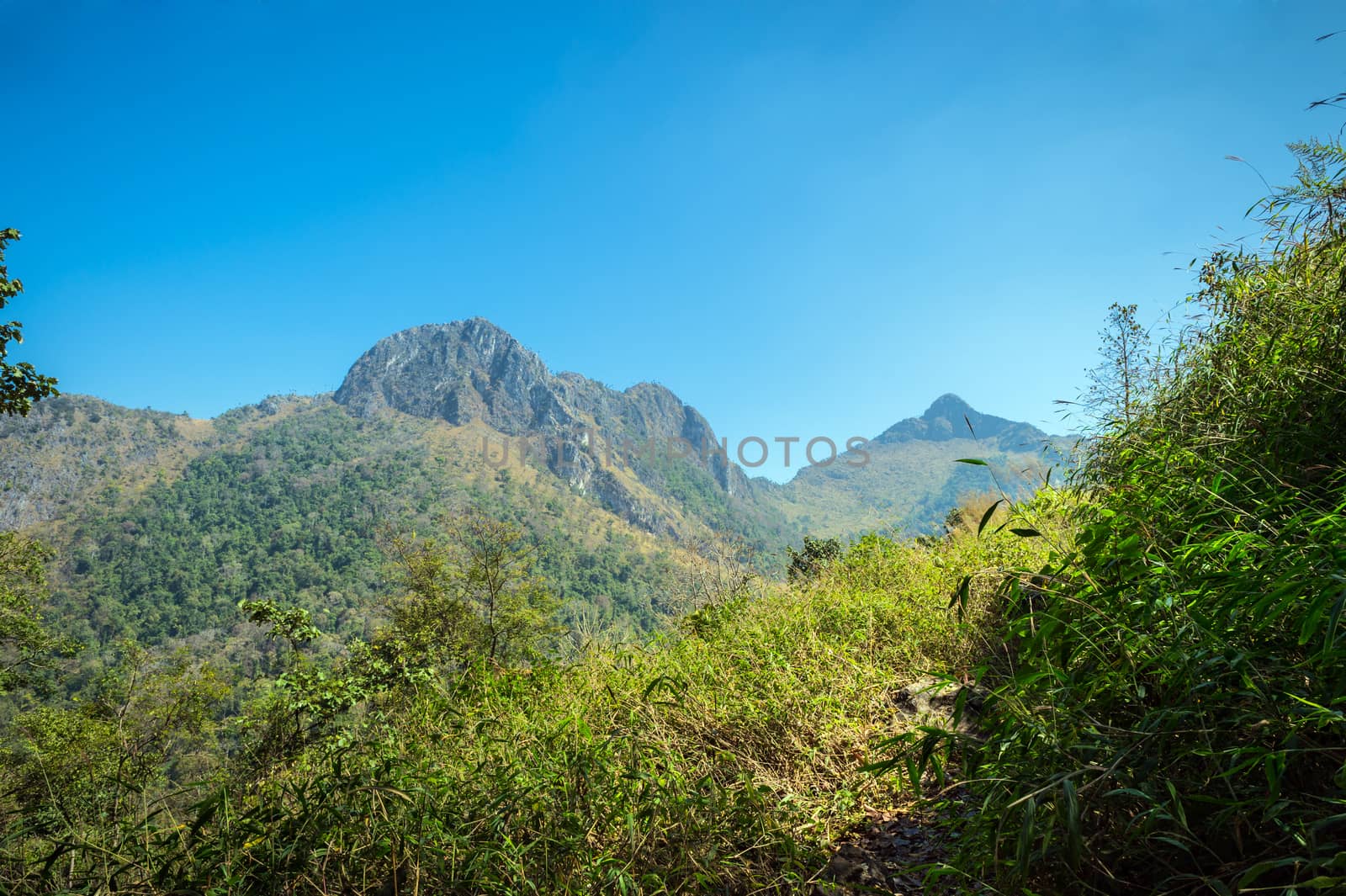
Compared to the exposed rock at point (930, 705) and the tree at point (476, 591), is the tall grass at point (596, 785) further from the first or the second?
the tree at point (476, 591)

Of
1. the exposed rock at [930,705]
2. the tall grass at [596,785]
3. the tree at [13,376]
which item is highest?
the tree at [13,376]

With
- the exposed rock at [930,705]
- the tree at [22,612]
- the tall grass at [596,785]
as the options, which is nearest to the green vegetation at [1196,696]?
the tall grass at [596,785]

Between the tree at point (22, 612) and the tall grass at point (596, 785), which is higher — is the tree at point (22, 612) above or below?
above

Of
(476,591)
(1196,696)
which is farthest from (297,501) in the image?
(1196,696)

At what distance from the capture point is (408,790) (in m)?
2.34

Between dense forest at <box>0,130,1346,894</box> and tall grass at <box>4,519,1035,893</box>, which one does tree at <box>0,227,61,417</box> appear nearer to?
dense forest at <box>0,130,1346,894</box>

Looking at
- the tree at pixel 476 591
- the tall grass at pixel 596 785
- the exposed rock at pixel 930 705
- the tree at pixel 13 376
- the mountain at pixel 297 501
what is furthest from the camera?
the mountain at pixel 297 501

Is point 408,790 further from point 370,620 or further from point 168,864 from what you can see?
point 370,620

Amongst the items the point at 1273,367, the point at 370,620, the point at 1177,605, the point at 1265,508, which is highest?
the point at 1273,367

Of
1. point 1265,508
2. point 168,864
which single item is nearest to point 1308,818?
point 1265,508

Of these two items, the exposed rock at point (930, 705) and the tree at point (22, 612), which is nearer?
the exposed rock at point (930, 705)

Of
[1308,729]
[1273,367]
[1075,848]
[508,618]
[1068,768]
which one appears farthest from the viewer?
[508,618]

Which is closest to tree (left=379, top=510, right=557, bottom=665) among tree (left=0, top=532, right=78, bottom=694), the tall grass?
tree (left=0, top=532, right=78, bottom=694)

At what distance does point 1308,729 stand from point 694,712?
2.61m
